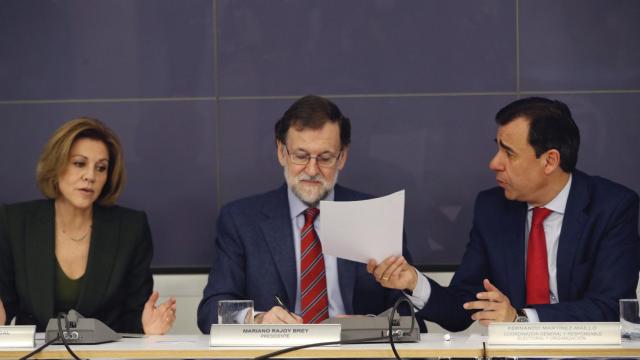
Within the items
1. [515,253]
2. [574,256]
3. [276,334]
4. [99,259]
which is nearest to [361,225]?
[276,334]

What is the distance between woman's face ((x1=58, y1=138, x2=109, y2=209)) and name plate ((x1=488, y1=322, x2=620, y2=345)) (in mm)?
1772

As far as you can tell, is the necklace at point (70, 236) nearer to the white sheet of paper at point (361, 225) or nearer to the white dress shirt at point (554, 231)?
the white sheet of paper at point (361, 225)

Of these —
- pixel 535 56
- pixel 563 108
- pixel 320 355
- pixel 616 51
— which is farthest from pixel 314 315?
pixel 616 51

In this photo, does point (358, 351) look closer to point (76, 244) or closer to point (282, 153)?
point (282, 153)

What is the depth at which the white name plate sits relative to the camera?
2.85 meters

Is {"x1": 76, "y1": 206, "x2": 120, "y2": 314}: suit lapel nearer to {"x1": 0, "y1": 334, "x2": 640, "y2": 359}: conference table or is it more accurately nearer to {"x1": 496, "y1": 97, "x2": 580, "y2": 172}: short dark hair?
{"x1": 0, "y1": 334, "x2": 640, "y2": 359}: conference table

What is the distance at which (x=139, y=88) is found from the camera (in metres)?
4.34

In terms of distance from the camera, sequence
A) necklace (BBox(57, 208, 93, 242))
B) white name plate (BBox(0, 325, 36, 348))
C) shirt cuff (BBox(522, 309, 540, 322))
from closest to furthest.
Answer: white name plate (BBox(0, 325, 36, 348)) < shirt cuff (BBox(522, 309, 540, 322)) < necklace (BBox(57, 208, 93, 242))

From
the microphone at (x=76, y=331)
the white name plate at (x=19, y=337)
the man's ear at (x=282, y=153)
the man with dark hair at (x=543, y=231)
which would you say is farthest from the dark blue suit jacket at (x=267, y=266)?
the white name plate at (x=19, y=337)

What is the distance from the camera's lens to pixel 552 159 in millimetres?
3701

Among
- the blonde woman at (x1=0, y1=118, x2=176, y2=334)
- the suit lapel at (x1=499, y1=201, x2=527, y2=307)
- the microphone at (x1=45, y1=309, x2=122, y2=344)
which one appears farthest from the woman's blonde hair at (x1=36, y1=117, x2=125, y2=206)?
the suit lapel at (x1=499, y1=201, x2=527, y2=307)

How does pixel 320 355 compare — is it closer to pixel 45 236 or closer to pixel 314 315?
pixel 314 315

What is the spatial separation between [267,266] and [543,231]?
1061 millimetres

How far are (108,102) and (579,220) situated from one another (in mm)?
2100
